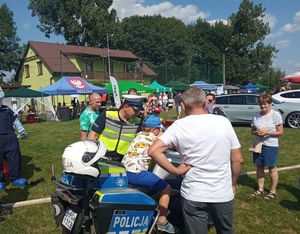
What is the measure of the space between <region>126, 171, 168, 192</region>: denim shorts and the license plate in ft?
2.24

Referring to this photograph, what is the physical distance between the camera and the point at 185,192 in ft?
10.1

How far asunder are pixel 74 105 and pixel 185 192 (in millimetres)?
25605

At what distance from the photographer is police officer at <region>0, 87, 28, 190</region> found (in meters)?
5.92

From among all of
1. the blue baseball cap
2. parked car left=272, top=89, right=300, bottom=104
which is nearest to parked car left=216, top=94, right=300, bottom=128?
parked car left=272, top=89, right=300, bottom=104

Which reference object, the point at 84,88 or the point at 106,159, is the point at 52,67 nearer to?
the point at 84,88

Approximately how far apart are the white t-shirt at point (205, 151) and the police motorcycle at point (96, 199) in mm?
563

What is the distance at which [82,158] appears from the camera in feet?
10.4

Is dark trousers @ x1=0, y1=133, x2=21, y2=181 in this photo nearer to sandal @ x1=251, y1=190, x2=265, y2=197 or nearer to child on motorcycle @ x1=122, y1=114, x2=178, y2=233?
child on motorcycle @ x1=122, y1=114, x2=178, y2=233

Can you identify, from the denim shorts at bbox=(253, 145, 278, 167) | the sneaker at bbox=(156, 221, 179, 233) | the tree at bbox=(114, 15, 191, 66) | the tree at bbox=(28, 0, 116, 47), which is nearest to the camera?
the sneaker at bbox=(156, 221, 179, 233)

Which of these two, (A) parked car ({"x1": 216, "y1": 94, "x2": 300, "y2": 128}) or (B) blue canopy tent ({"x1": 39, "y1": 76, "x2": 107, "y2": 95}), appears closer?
(A) parked car ({"x1": 216, "y1": 94, "x2": 300, "y2": 128})

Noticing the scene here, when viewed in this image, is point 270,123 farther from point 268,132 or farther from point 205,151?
point 205,151

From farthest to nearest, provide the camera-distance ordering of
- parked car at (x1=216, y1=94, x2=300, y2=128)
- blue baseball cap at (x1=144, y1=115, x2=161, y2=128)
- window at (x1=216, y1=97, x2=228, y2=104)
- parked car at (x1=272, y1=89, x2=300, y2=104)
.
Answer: window at (x1=216, y1=97, x2=228, y2=104)
parked car at (x1=272, y1=89, x2=300, y2=104)
parked car at (x1=216, y1=94, x2=300, y2=128)
blue baseball cap at (x1=144, y1=115, x2=161, y2=128)

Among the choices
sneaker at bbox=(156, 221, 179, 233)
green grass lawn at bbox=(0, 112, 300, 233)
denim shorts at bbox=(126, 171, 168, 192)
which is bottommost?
green grass lawn at bbox=(0, 112, 300, 233)

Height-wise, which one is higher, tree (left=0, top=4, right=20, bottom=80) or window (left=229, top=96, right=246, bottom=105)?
tree (left=0, top=4, right=20, bottom=80)
